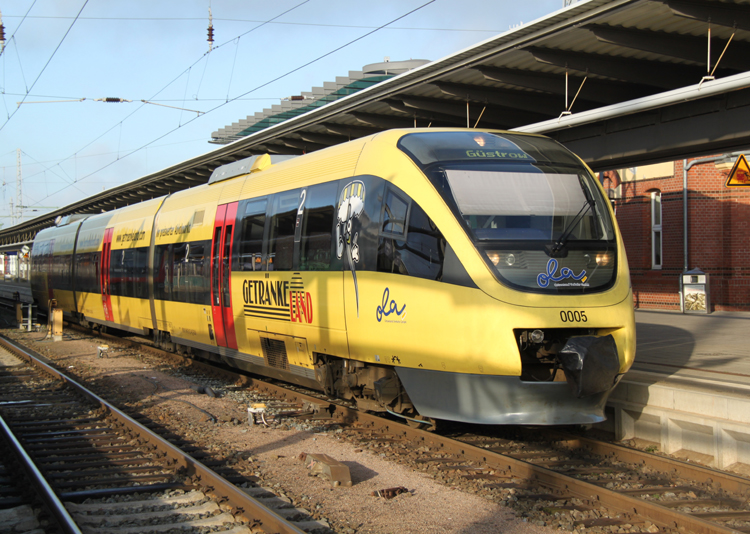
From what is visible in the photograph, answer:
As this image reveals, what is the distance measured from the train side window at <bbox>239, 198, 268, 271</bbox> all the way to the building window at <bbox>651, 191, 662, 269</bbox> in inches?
610

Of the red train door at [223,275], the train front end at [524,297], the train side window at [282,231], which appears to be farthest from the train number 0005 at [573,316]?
the red train door at [223,275]

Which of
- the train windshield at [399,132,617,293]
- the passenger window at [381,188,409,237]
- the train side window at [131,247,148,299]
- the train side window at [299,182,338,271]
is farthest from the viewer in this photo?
the train side window at [131,247,148,299]

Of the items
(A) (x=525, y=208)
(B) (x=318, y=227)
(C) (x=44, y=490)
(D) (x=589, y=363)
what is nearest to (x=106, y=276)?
(B) (x=318, y=227)

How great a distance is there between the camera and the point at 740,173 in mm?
10273

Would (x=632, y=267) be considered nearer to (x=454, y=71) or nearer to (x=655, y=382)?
(x=454, y=71)

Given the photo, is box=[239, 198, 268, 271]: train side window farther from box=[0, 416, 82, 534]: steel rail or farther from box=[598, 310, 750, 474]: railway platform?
box=[598, 310, 750, 474]: railway platform

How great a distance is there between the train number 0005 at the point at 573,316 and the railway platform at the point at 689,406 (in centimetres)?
150

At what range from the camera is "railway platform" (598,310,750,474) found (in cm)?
646

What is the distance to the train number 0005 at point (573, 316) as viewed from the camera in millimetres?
6422

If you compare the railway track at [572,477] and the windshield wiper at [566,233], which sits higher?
the windshield wiper at [566,233]

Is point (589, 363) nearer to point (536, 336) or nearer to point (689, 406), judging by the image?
point (536, 336)

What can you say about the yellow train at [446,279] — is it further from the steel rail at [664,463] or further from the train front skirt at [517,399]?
the steel rail at [664,463]

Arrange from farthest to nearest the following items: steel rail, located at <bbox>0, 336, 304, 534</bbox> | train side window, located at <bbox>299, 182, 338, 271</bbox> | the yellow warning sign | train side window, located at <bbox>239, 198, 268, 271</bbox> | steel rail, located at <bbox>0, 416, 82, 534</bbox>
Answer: the yellow warning sign
train side window, located at <bbox>239, 198, 268, 271</bbox>
train side window, located at <bbox>299, 182, 338, 271</bbox>
steel rail, located at <bbox>0, 416, 82, 534</bbox>
steel rail, located at <bbox>0, 336, 304, 534</bbox>

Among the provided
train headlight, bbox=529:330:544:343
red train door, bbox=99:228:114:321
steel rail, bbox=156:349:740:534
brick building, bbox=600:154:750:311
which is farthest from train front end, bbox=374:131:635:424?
brick building, bbox=600:154:750:311
